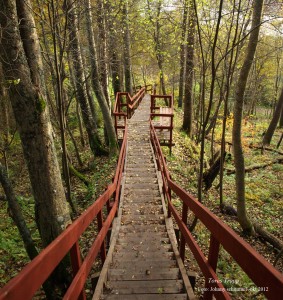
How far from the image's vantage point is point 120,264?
4336 millimetres

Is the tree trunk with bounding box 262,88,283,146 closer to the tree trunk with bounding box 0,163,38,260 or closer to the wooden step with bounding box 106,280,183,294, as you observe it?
the wooden step with bounding box 106,280,183,294

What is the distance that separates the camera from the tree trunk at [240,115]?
6817 millimetres

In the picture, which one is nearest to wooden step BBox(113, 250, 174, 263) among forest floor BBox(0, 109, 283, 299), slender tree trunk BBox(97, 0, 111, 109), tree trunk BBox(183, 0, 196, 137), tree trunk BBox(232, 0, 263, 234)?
forest floor BBox(0, 109, 283, 299)

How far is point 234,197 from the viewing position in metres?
11.8

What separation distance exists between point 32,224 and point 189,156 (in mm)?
8625

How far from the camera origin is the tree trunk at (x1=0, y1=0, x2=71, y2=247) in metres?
4.26

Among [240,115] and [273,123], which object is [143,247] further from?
[273,123]

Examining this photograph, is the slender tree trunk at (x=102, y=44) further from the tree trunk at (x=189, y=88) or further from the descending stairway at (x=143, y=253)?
the descending stairway at (x=143, y=253)

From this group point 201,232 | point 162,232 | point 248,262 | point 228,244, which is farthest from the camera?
point 201,232

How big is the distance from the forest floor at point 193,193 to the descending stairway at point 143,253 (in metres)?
0.93

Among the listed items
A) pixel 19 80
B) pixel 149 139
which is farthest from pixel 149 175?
pixel 19 80

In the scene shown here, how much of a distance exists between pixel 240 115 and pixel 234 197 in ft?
17.6

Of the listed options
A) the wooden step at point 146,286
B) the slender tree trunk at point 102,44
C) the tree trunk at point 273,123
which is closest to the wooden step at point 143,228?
the wooden step at point 146,286

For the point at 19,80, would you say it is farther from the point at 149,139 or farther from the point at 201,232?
the point at 149,139
